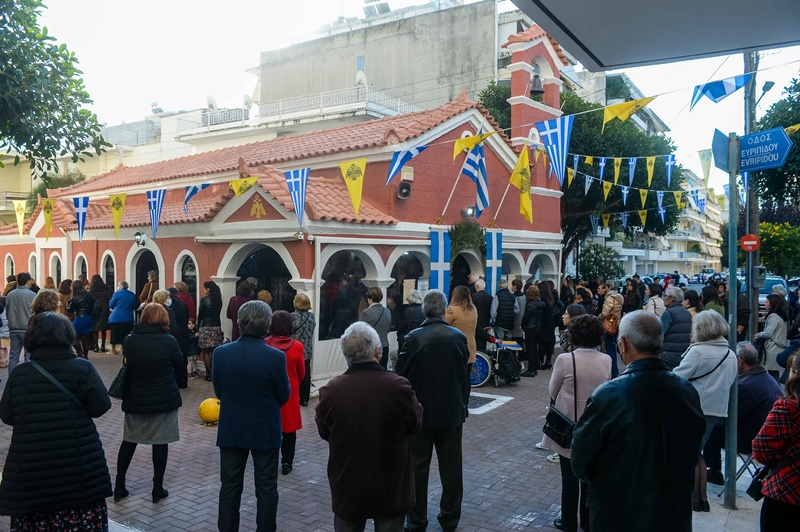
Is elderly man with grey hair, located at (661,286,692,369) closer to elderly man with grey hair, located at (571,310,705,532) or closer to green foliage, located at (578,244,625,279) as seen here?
elderly man with grey hair, located at (571,310,705,532)

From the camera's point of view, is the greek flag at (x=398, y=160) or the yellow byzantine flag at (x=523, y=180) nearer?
the greek flag at (x=398, y=160)

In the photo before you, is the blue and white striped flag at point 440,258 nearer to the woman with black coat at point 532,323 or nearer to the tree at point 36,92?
the woman with black coat at point 532,323

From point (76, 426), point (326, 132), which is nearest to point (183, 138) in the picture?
point (326, 132)

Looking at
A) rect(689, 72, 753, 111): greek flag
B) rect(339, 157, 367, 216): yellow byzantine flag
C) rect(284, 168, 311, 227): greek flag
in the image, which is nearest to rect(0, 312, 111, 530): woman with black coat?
rect(284, 168, 311, 227): greek flag

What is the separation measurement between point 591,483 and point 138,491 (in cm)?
461

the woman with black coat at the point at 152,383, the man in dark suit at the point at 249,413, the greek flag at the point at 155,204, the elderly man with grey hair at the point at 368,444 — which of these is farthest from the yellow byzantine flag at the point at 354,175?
the elderly man with grey hair at the point at 368,444

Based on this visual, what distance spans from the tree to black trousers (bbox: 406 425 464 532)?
22.2 feet

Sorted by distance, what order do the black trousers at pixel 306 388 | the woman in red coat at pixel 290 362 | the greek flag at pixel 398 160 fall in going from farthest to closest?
the greek flag at pixel 398 160 → the black trousers at pixel 306 388 → the woman in red coat at pixel 290 362

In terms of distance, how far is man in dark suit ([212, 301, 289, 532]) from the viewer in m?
4.58

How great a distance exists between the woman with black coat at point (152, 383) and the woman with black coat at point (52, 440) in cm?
128

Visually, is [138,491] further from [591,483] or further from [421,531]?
[591,483]

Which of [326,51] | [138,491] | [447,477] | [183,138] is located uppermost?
[326,51]

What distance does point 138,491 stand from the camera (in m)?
6.04

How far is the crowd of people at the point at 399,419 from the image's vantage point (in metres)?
3.10
